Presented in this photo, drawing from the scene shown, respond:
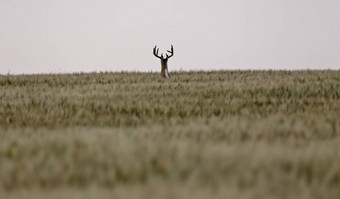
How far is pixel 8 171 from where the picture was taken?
3.18 m

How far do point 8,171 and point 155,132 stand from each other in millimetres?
1837

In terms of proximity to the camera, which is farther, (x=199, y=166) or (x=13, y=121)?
(x=13, y=121)

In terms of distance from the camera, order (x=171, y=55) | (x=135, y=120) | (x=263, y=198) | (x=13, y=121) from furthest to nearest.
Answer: (x=171, y=55) → (x=13, y=121) → (x=135, y=120) → (x=263, y=198)

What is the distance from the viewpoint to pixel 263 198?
8.23 ft

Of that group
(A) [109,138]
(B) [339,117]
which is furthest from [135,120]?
(B) [339,117]

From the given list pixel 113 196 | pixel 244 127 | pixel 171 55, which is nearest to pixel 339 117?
pixel 244 127

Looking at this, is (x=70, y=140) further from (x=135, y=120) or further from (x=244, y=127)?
(x=135, y=120)

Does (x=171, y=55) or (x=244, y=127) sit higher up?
(x=171, y=55)

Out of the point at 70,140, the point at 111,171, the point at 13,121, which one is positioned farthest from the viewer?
the point at 13,121

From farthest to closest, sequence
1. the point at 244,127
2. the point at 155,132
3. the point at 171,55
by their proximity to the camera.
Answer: the point at 171,55 → the point at 244,127 → the point at 155,132

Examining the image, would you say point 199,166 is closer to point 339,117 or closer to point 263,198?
point 263,198

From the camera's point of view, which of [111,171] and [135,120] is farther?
[135,120]

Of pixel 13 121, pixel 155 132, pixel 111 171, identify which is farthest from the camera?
pixel 13 121

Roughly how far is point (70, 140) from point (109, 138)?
14.5 inches
